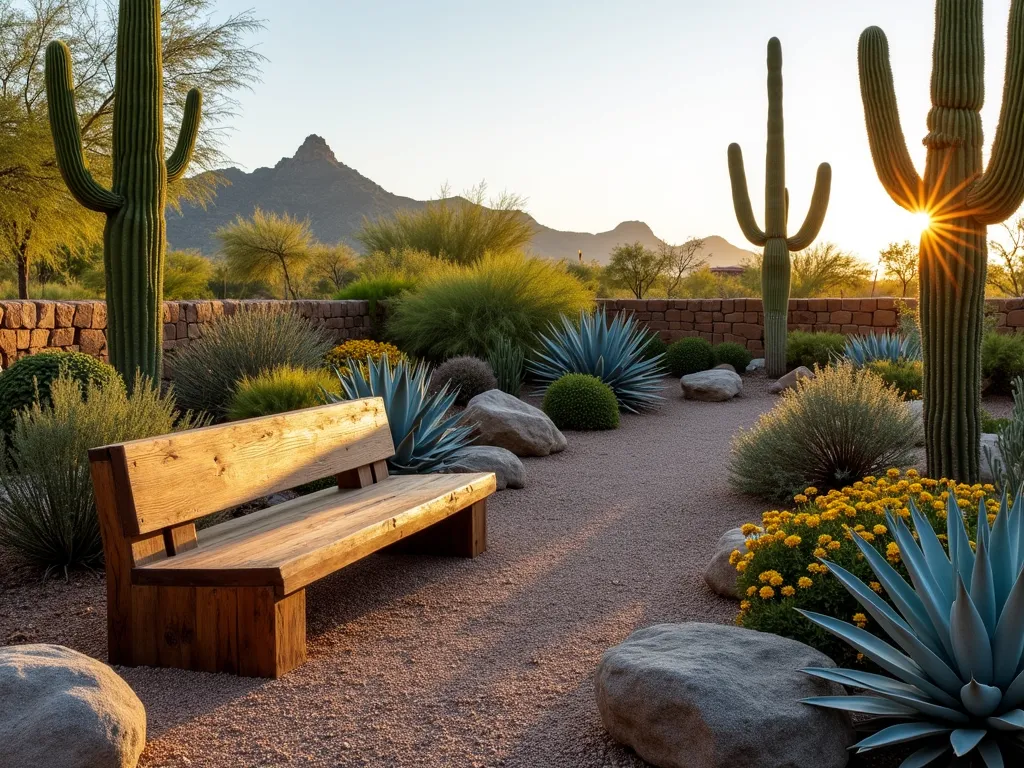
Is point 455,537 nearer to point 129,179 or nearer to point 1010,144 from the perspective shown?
point 1010,144

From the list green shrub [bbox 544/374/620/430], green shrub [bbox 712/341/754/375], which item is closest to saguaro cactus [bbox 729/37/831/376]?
green shrub [bbox 712/341/754/375]

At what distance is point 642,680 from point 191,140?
7.45m

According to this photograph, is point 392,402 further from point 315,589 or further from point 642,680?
point 642,680

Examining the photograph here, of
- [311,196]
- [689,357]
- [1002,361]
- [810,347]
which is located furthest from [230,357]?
[311,196]

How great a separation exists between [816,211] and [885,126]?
791cm

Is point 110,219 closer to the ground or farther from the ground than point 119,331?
farther from the ground

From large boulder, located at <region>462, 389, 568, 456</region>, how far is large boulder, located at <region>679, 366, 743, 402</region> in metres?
4.27

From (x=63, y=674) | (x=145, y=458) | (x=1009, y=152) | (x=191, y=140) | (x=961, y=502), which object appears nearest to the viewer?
(x=63, y=674)

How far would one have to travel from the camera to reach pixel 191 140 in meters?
8.30

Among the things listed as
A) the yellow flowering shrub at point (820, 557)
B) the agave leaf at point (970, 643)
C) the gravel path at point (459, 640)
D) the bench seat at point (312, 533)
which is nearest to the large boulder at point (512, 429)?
the gravel path at point (459, 640)

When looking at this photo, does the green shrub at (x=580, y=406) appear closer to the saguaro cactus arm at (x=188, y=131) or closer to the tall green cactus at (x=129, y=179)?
the tall green cactus at (x=129, y=179)

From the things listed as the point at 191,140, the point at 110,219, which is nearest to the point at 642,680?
the point at 110,219

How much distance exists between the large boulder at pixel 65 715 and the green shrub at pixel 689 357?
11735 mm

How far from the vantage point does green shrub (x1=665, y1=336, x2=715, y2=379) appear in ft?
44.7
